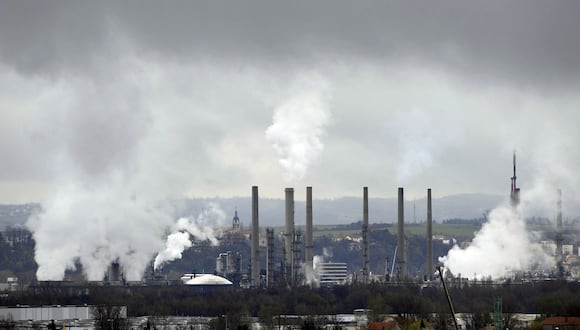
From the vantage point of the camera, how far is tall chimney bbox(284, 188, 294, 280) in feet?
529

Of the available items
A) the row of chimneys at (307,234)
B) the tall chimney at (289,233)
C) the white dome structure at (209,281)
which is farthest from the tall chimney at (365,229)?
the white dome structure at (209,281)

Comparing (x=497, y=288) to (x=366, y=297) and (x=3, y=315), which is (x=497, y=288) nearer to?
(x=366, y=297)

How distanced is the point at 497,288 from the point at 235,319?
1884 inches

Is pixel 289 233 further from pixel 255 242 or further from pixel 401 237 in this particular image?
pixel 401 237

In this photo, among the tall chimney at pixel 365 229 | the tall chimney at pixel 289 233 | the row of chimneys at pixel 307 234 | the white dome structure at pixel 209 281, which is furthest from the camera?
the white dome structure at pixel 209 281

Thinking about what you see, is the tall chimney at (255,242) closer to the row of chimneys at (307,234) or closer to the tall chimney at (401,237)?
the row of chimneys at (307,234)

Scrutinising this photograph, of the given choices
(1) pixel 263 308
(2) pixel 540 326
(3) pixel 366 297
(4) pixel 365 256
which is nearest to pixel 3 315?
(1) pixel 263 308

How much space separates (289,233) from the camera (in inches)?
6629

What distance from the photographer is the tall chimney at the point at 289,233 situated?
161250 millimetres

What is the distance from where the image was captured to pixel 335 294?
156875mm

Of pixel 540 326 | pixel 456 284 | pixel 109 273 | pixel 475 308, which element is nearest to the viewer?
pixel 540 326

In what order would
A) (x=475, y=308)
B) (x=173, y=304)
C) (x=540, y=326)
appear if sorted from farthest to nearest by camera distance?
1. (x=173, y=304)
2. (x=475, y=308)
3. (x=540, y=326)

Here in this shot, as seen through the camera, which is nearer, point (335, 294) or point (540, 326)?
point (540, 326)

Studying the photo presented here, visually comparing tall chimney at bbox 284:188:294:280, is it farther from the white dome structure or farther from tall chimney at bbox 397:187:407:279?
tall chimney at bbox 397:187:407:279
